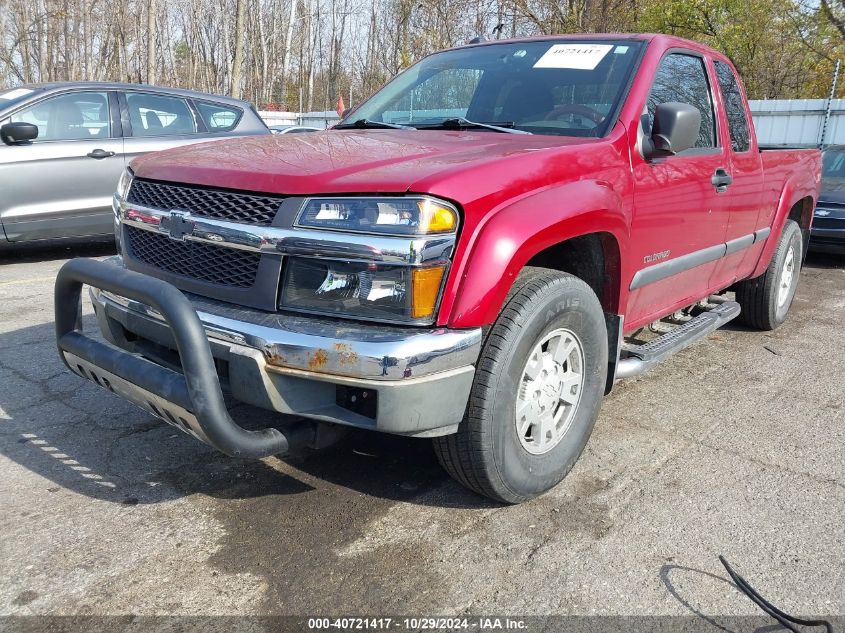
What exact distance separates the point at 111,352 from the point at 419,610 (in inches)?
54.3

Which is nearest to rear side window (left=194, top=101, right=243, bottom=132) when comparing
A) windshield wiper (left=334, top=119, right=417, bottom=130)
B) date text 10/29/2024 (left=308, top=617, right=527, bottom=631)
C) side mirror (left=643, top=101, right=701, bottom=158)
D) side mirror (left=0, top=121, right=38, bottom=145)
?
side mirror (left=0, top=121, right=38, bottom=145)

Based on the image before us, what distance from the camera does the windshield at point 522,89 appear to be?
10.8 ft

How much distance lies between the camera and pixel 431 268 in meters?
2.25

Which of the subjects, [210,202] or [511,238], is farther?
[210,202]

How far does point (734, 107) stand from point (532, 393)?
2.76 meters

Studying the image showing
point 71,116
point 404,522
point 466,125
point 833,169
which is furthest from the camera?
point 833,169

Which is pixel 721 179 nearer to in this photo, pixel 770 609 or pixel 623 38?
pixel 623 38

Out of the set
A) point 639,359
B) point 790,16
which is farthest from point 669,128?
point 790,16

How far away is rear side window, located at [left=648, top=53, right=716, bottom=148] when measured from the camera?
352 cm

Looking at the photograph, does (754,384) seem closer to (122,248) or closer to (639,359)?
(639,359)

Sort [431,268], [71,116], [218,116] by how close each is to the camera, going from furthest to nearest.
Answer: [218,116] < [71,116] < [431,268]

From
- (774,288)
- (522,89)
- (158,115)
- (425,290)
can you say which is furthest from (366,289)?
(158,115)

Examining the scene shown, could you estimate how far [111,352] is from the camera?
255 centimetres

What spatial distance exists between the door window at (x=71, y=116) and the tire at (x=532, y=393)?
6006mm
